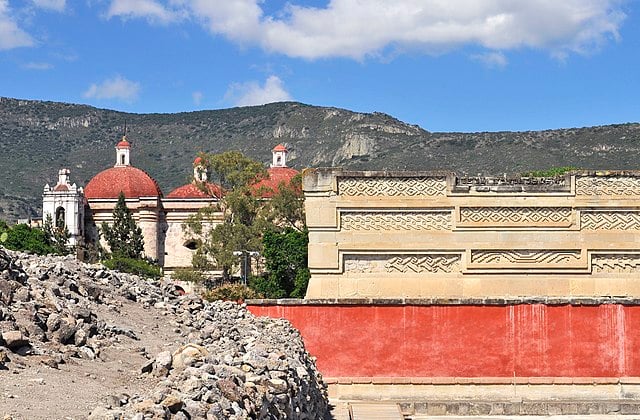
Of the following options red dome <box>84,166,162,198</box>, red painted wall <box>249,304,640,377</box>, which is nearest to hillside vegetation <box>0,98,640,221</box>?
red dome <box>84,166,162,198</box>

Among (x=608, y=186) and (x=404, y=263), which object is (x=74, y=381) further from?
(x=608, y=186)

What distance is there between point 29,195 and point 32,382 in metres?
79.7

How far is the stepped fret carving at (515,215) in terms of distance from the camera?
57.2 ft

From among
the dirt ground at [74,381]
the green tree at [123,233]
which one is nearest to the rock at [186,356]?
the dirt ground at [74,381]

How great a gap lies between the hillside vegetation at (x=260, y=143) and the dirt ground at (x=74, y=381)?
187 feet

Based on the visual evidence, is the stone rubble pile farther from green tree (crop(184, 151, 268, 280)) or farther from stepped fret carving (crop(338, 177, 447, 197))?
green tree (crop(184, 151, 268, 280))

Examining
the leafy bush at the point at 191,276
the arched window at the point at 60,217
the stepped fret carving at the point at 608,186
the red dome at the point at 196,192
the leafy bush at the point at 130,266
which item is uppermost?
the red dome at the point at 196,192

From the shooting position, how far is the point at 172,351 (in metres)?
8.01

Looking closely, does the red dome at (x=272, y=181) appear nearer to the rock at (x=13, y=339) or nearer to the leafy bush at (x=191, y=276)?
the leafy bush at (x=191, y=276)

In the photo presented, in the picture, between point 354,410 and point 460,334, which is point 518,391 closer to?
point 460,334

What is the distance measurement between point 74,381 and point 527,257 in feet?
41.4

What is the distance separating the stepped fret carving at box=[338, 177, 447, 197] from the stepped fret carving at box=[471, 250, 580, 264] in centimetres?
143

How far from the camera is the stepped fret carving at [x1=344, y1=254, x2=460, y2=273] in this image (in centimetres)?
1742

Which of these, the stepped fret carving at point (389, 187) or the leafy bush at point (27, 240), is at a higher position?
the stepped fret carving at point (389, 187)
